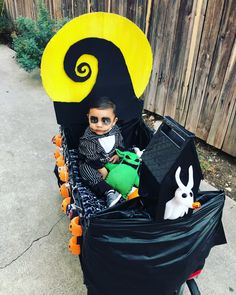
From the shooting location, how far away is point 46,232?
2.14 metres

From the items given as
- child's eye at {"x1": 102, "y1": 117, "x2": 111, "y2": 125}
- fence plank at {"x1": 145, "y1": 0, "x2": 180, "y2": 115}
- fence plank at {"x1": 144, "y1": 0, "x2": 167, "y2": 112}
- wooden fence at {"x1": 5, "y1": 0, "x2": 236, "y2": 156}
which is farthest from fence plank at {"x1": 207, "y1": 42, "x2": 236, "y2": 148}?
child's eye at {"x1": 102, "y1": 117, "x2": 111, "y2": 125}

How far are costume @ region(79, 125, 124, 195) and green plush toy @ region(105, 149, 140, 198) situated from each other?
54mm

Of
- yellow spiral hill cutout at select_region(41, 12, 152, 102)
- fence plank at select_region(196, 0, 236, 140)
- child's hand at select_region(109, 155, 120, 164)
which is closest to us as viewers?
yellow spiral hill cutout at select_region(41, 12, 152, 102)

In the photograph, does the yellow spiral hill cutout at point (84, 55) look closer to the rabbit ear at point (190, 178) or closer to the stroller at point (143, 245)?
the stroller at point (143, 245)

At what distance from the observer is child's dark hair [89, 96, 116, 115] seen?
1.92 meters

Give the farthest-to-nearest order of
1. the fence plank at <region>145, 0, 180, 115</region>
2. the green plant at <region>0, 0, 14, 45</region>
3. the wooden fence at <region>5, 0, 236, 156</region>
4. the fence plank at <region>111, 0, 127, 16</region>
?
the green plant at <region>0, 0, 14, 45</region>, the fence plank at <region>111, 0, 127, 16</region>, the fence plank at <region>145, 0, 180, 115</region>, the wooden fence at <region>5, 0, 236, 156</region>

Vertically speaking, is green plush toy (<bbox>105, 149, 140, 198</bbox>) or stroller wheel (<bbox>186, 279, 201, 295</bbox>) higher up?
green plush toy (<bbox>105, 149, 140, 198</bbox>)

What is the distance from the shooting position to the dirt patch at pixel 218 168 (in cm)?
Result: 264

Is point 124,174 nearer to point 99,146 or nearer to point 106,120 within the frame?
point 99,146

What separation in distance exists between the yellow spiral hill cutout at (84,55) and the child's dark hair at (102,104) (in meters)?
0.09

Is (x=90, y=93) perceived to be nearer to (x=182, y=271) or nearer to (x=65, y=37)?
(x=65, y=37)

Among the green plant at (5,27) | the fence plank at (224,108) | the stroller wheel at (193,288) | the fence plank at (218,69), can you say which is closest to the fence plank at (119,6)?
the fence plank at (218,69)

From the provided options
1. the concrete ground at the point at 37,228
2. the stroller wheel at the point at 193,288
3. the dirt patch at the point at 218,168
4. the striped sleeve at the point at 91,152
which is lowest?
the concrete ground at the point at 37,228

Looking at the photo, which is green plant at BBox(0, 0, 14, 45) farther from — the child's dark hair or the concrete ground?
the child's dark hair
